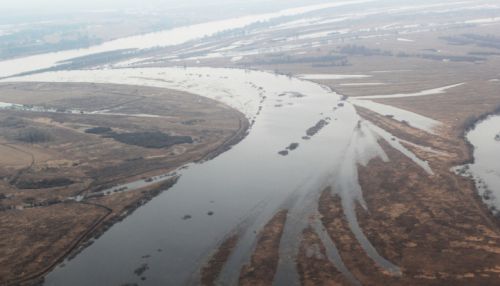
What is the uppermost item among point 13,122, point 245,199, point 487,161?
point 13,122

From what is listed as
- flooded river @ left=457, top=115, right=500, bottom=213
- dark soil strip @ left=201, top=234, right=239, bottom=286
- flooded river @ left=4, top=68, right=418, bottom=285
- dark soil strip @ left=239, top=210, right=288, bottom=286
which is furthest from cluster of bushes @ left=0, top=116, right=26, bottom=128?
flooded river @ left=457, top=115, right=500, bottom=213

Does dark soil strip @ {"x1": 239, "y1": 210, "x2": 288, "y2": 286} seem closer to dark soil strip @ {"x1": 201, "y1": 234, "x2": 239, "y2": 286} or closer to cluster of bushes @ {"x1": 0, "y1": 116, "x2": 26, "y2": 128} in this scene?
dark soil strip @ {"x1": 201, "y1": 234, "x2": 239, "y2": 286}

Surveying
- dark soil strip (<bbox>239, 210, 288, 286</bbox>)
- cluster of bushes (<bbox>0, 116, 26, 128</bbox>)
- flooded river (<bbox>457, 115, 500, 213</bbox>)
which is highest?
cluster of bushes (<bbox>0, 116, 26, 128</bbox>)

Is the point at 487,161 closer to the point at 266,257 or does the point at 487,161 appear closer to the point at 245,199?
the point at 245,199

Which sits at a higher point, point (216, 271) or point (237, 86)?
point (237, 86)

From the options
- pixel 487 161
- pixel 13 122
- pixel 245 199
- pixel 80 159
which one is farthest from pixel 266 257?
pixel 13 122

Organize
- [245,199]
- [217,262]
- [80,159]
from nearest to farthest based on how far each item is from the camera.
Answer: [217,262] → [245,199] → [80,159]

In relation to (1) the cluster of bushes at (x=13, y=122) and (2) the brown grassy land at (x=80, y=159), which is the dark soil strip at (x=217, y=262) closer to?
(2) the brown grassy land at (x=80, y=159)

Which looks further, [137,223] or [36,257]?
[137,223]

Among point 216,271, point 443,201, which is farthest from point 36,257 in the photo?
point 443,201

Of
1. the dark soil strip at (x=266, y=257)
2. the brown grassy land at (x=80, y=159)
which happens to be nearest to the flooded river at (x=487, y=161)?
the dark soil strip at (x=266, y=257)

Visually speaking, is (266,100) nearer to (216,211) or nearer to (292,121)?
(292,121)
